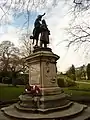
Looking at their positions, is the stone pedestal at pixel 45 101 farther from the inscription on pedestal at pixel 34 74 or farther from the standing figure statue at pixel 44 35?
the standing figure statue at pixel 44 35

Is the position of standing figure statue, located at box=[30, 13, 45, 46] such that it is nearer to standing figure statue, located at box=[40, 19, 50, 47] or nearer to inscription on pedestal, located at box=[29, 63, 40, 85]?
standing figure statue, located at box=[40, 19, 50, 47]

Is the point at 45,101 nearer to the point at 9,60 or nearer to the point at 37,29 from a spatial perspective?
the point at 37,29

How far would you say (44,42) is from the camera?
408 inches

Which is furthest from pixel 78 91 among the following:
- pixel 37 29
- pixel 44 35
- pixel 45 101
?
pixel 45 101

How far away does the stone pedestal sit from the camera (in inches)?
307

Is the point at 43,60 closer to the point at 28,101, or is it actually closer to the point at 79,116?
the point at 28,101

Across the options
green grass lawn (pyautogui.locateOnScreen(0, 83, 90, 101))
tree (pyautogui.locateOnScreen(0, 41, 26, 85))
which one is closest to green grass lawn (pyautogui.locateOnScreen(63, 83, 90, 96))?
green grass lawn (pyautogui.locateOnScreen(0, 83, 90, 101))

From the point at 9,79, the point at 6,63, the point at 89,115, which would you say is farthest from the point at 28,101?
the point at 9,79

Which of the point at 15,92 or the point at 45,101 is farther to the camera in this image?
the point at 15,92

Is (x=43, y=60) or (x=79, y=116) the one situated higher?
(x=43, y=60)

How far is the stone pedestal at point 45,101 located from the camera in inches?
307

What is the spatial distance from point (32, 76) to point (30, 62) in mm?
824

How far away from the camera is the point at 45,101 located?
27.8 feet

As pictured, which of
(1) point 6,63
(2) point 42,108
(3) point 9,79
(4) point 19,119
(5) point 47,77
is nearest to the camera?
(4) point 19,119
